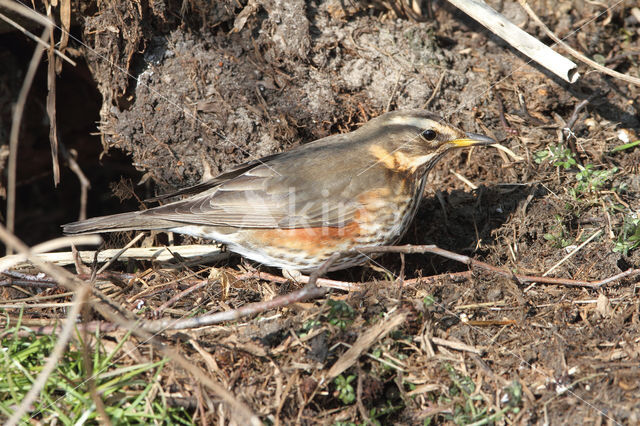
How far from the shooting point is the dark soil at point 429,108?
4.48 metres

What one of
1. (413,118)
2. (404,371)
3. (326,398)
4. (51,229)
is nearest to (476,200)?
(413,118)

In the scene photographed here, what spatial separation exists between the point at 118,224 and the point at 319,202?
1.73 m

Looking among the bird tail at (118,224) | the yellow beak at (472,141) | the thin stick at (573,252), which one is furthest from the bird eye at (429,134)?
the bird tail at (118,224)

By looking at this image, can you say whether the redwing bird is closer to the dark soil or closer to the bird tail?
the bird tail

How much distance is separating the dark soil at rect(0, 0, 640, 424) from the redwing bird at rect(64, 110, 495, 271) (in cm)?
42

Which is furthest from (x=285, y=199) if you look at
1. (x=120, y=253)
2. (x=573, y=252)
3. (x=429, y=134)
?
(x=573, y=252)

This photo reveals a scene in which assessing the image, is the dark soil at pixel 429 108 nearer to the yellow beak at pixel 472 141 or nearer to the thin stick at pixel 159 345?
the thin stick at pixel 159 345

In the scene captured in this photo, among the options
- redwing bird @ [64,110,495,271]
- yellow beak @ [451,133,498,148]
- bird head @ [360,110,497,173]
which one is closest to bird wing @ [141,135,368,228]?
redwing bird @ [64,110,495,271]

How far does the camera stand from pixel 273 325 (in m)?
4.27

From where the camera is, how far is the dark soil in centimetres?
448

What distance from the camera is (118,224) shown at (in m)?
5.23

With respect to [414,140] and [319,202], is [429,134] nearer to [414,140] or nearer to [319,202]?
[414,140]

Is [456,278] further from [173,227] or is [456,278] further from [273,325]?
[173,227]

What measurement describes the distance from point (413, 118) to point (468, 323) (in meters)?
1.90
